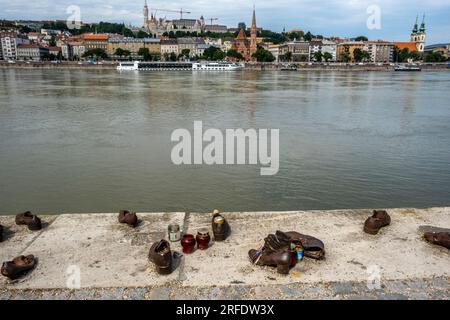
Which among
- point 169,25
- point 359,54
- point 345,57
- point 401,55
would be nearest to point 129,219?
point 359,54

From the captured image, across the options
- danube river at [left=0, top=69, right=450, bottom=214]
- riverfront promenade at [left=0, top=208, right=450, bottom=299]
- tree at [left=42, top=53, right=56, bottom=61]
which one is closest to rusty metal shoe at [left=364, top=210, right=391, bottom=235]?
riverfront promenade at [left=0, top=208, right=450, bottom=299]

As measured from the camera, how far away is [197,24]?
621 ft

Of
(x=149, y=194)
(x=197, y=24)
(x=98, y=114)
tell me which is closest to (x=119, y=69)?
(x=98, y=114)

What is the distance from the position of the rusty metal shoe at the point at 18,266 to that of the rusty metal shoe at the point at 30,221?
2.99ft

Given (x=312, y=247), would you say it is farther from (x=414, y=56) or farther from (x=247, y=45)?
(x=414, y=56)

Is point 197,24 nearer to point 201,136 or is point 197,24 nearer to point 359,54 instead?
point 359,54

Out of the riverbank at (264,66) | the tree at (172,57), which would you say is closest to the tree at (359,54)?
the riverbank at (264,66)

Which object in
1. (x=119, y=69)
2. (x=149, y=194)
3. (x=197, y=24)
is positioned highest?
(x=197, y=24)

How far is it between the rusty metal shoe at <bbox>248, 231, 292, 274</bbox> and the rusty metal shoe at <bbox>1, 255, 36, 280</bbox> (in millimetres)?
2407

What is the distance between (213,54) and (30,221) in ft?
405

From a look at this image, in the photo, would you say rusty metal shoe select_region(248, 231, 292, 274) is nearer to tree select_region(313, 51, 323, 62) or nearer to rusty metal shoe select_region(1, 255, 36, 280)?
rusty metal shoe select_region(1, 255, 36, 280)

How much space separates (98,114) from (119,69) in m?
72.9

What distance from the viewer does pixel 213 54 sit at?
12344 cm

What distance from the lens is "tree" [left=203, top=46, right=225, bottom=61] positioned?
120 metres
